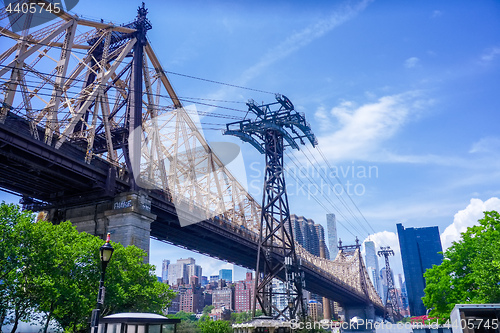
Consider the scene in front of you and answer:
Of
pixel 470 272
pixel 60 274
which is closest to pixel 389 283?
pixel 470 272

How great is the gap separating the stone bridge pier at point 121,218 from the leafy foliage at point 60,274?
2265mm

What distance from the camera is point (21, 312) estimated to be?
23.3m

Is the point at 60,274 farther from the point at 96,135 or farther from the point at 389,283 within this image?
the point at 389,283

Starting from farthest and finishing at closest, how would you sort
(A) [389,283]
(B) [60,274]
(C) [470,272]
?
(A) [389,283] < (C) [470,272] < (B) [60,274]

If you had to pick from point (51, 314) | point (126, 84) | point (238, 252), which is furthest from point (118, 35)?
point (238, 252)

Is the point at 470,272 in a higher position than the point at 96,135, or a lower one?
lower

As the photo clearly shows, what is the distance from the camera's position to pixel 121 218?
34562 mm

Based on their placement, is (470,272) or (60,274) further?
(470,272)

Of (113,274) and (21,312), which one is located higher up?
(113,274)

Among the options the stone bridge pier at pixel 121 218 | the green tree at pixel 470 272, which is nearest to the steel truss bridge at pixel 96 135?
the stone bridge pier at pixel 121 218

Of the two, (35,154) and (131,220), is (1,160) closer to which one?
(35,154)

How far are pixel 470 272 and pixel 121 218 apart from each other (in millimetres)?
30203

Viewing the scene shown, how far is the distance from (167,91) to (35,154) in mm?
31295

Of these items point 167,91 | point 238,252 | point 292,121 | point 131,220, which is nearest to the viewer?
point 131,220
